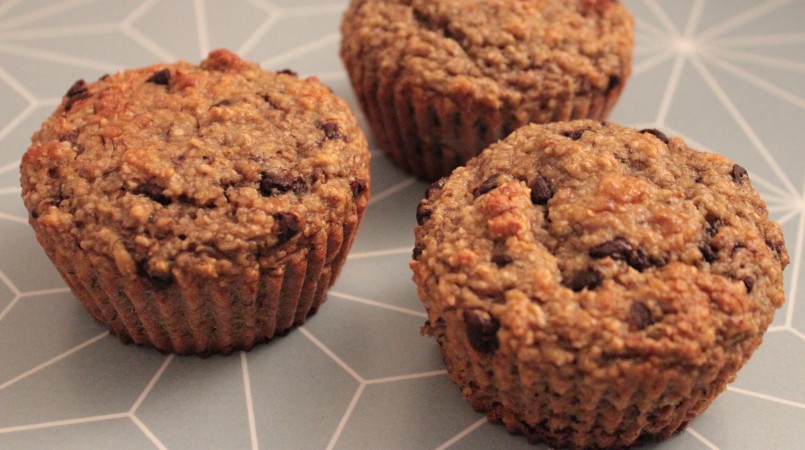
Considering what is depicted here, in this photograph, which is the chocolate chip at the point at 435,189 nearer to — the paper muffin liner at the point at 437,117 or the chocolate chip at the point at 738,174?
the paper muffin liner at the point at 437,117

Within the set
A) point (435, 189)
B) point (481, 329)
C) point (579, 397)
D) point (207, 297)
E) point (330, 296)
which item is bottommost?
point (330, 296)

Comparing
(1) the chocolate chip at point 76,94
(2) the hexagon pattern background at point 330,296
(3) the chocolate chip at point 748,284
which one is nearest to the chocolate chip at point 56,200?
(1) the chocolate chip at point 76,94

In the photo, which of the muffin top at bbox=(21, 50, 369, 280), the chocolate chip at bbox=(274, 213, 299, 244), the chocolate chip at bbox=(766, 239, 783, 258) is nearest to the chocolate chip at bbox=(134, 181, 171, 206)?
the muffin top at bbox=(21, 50, 369, 280)

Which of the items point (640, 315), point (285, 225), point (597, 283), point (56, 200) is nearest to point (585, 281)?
point (597, 283)

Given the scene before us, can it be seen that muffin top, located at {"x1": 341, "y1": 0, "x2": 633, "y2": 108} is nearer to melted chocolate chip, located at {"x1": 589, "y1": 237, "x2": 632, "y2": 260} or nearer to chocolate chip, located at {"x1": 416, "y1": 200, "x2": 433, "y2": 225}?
chocolate chip, located at {"x1": 416, "y1": 200, "x2": 433, "y2": 225}

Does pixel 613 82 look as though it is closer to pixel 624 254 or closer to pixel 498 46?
pixel 498 46

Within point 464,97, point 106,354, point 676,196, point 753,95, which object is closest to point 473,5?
point 464,97

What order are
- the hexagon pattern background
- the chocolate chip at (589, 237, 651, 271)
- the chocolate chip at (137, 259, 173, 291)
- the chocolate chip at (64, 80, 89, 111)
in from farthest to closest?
the chocolate chip at (64, 80, 89, 111) → the hexagon pattern background → the chocolate chip at (137, 259, 173, 291) → the chocolate chip at (589, 237, 651, 271)
